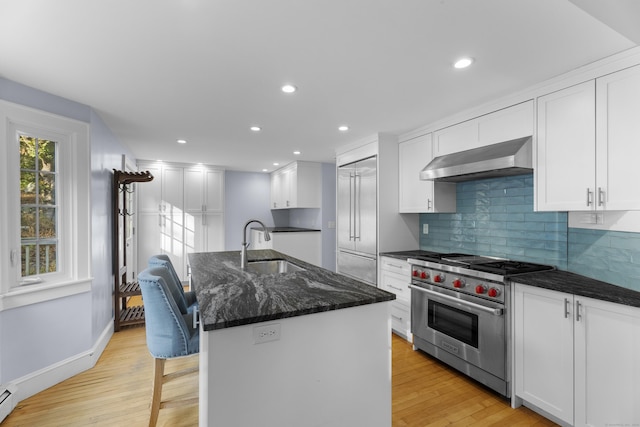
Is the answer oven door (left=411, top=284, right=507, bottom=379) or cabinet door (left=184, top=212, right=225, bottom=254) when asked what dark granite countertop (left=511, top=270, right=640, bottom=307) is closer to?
oven door (left=411, top=284, right=507, bottom=379)

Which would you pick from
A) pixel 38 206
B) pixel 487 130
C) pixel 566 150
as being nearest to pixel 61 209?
pixel 38 206

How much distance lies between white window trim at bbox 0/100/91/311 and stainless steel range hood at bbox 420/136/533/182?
3.24m

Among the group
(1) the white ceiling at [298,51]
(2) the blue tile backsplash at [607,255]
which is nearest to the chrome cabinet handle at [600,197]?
(2) the blue tile backsplash at [607,255]

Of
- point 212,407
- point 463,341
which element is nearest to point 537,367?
point 463,341

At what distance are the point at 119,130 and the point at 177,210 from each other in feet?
8.30

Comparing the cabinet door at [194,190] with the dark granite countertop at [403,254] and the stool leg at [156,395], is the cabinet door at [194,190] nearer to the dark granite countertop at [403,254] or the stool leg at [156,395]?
the dark granite countertop at [403,254]

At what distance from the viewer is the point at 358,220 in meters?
4.07

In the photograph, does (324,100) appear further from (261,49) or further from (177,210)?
(177,210)

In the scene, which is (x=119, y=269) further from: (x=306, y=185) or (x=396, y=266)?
(x=396, y=266)

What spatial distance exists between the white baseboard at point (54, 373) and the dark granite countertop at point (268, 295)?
4.57 feet

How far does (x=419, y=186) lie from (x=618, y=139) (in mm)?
1731

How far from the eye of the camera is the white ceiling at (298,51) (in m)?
1.49

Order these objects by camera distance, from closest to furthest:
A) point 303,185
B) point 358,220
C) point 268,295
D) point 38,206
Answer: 1. point 268,295
2. point 38,206
3. point 358,220
4. point 303,185

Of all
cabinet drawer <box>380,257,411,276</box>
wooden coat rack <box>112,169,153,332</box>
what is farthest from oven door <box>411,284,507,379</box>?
wooden coat rack <box>112,169,153,332</box>
